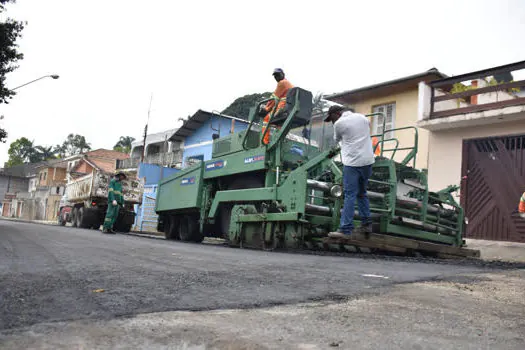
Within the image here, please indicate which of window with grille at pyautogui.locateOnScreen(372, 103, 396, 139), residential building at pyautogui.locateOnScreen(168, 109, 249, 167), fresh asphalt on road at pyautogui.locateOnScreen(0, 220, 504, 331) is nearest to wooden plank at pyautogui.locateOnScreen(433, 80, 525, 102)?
window with grille at pyautogui.locateOnScreen(372, 103, 396, 139)

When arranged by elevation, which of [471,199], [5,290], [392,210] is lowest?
[5,290]

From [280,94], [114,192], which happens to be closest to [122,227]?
[114,192]

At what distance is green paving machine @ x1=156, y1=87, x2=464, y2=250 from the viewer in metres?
7.27

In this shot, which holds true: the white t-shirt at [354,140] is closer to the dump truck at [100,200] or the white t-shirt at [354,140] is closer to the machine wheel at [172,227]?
the machine wheel at [172,227]

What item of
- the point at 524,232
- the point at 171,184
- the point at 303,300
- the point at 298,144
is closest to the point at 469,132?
the point at 524,232

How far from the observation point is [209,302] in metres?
2.55

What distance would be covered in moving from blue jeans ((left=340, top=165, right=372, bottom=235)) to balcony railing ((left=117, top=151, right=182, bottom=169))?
25806 millimetres

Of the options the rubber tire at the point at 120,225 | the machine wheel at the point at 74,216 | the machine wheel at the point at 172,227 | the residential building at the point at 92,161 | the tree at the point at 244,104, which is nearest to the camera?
the machine wheel at the point at 172,227

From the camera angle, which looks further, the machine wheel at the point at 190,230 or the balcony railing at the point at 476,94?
the balcony railing at the point at 476,94

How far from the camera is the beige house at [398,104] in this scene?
51.6ft

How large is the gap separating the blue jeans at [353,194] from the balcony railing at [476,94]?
7774 mm

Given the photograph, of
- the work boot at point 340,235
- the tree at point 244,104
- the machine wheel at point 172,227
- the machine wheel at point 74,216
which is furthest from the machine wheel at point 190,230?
the tree at point 244,104

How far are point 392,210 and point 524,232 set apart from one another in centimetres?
680

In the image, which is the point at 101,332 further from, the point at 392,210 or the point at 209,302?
the point at 392,210
